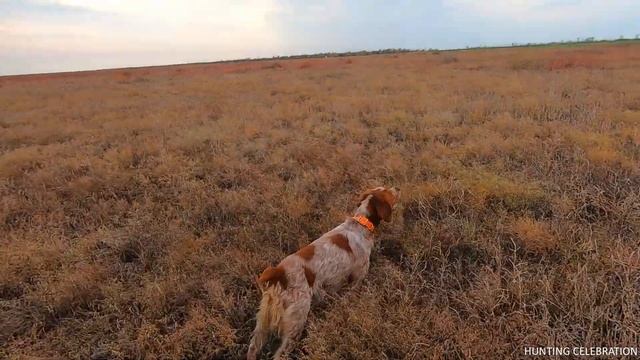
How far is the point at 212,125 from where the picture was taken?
934 centimetres

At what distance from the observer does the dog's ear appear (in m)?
3.83

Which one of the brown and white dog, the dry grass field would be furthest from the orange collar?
the dry grass field

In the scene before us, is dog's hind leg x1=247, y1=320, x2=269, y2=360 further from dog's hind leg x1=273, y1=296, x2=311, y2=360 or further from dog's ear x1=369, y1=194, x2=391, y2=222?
dog's ear x1=369, y1=194, x2=391, y2=222

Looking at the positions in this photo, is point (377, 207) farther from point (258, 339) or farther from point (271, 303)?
point (258, 339)

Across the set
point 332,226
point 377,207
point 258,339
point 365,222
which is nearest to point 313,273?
point 258,339

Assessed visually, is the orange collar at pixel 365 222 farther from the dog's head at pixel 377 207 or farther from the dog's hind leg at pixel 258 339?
the dog's hind leg at pixel 258 339

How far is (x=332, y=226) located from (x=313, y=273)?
1231 mm

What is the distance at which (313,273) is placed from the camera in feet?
10.5

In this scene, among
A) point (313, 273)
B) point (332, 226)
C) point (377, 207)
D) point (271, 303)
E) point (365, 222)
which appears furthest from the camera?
point (332, 226)

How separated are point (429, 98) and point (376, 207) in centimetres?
809

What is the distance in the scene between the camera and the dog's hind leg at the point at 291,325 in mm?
2895

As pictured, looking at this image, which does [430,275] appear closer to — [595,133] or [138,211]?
[138,211]

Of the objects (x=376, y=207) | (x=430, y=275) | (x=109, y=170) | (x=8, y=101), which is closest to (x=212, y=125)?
(x=109, y=170)

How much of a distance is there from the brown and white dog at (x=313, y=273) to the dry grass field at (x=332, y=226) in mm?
139
